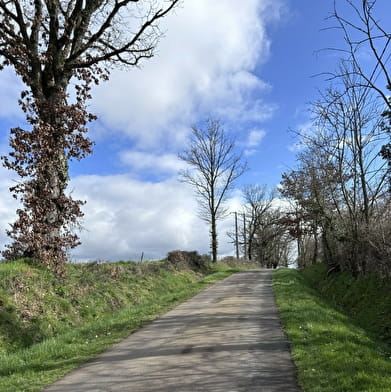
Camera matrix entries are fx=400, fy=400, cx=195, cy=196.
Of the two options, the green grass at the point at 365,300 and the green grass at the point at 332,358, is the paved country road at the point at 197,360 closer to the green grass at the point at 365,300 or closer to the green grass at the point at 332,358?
the green grass at the point at 332,358

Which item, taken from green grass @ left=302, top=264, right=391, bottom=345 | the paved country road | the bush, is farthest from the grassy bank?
the bush

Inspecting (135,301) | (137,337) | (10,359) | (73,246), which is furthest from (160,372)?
(135,301)

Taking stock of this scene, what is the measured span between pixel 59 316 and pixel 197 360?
6.51m

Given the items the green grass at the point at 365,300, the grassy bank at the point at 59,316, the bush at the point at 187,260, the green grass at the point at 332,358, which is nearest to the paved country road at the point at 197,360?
the green grass at the point at 332,358

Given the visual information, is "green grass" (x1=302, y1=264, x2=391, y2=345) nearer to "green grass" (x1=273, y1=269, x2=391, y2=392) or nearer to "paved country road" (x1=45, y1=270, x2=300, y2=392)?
"green grass" (x1=273, y1=269, x2=391, y2=392)

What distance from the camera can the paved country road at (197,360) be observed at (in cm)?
576

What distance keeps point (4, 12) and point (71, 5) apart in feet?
9.71

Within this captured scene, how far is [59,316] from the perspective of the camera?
1197cm

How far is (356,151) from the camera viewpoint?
20.0 metres

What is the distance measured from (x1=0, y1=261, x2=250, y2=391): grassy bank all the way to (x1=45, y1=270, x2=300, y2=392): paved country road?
65 centimetres

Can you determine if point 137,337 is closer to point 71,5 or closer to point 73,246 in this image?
point 73,246

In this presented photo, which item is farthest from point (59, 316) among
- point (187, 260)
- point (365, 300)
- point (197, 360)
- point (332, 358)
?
point (187, 260)

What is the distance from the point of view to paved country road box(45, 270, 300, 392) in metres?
5.76

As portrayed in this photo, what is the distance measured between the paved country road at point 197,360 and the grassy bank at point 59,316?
0.65 meters
